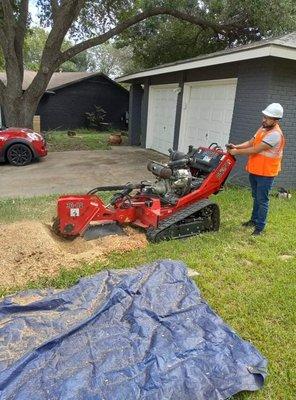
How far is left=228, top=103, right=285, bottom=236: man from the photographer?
4.76 m

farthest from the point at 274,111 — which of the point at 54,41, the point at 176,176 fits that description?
the point at 54,41

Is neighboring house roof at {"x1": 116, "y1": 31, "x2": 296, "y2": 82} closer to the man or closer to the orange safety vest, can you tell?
Result: the man

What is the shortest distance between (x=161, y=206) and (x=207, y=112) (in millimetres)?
5926

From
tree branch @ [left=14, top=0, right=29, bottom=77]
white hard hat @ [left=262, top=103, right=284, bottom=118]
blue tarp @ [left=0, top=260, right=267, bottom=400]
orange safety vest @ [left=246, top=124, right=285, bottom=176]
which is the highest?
tree branch @ [left=14, top=0, right=29, bottom=77]

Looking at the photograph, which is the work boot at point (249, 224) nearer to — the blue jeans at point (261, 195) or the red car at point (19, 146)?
the blue jeans at point (261, 195)

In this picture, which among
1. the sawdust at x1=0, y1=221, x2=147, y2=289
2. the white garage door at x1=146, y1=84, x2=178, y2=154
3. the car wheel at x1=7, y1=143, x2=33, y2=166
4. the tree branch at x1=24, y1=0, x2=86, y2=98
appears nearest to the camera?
the sawdust at x1=0, y1=221, x2=147, y2=289

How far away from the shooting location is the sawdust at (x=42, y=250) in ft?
12.5

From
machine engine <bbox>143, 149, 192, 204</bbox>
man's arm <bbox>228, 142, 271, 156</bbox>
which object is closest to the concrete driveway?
machine engine <bbox>143, 149, 192, 204</bbox>

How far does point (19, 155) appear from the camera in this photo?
10352 mm

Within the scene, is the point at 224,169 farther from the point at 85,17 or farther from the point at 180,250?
the point at 85,17

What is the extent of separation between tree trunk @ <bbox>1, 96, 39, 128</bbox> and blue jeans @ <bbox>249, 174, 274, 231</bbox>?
1056 centimetres

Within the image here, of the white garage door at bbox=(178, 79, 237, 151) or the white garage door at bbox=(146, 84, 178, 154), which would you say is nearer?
the white garage door at bbox=(178, 79, 237, 151)

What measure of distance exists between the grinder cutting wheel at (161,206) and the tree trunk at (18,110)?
9.81m

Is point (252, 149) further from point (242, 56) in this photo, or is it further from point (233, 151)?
point (242, 56)
